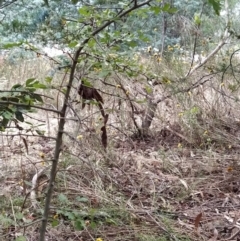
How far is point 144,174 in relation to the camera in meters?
2.19

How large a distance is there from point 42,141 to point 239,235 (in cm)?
150

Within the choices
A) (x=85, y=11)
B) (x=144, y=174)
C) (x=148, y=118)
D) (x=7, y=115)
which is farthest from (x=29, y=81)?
(x=148, y=118)

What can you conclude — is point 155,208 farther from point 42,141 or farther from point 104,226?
point 42,141

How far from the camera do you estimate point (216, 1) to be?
0.70 meters

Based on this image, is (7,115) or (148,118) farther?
(148,118)

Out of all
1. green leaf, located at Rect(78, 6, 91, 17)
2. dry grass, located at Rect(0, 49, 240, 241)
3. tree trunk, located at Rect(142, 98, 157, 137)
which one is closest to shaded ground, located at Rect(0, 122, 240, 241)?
dry grass, located at Rect(0, 49, 240, 241)

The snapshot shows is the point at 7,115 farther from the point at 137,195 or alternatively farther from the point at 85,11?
the point at 137,195

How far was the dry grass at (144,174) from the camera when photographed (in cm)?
153

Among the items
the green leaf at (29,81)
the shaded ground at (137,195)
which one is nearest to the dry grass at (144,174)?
the shaded ground at (137,195)

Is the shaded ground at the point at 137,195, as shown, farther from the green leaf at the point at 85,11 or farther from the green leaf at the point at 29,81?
the green leaf at the point at 85,11

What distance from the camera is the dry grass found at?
153 cm

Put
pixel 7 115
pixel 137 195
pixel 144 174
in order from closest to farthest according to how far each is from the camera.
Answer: pixel 7 115 → pixel 137 195 → pixel 144 174

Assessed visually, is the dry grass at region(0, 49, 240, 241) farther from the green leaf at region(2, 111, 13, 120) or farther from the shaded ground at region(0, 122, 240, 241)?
the green leaf at region(2, 111, 13, 120)

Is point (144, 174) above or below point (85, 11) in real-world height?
below
